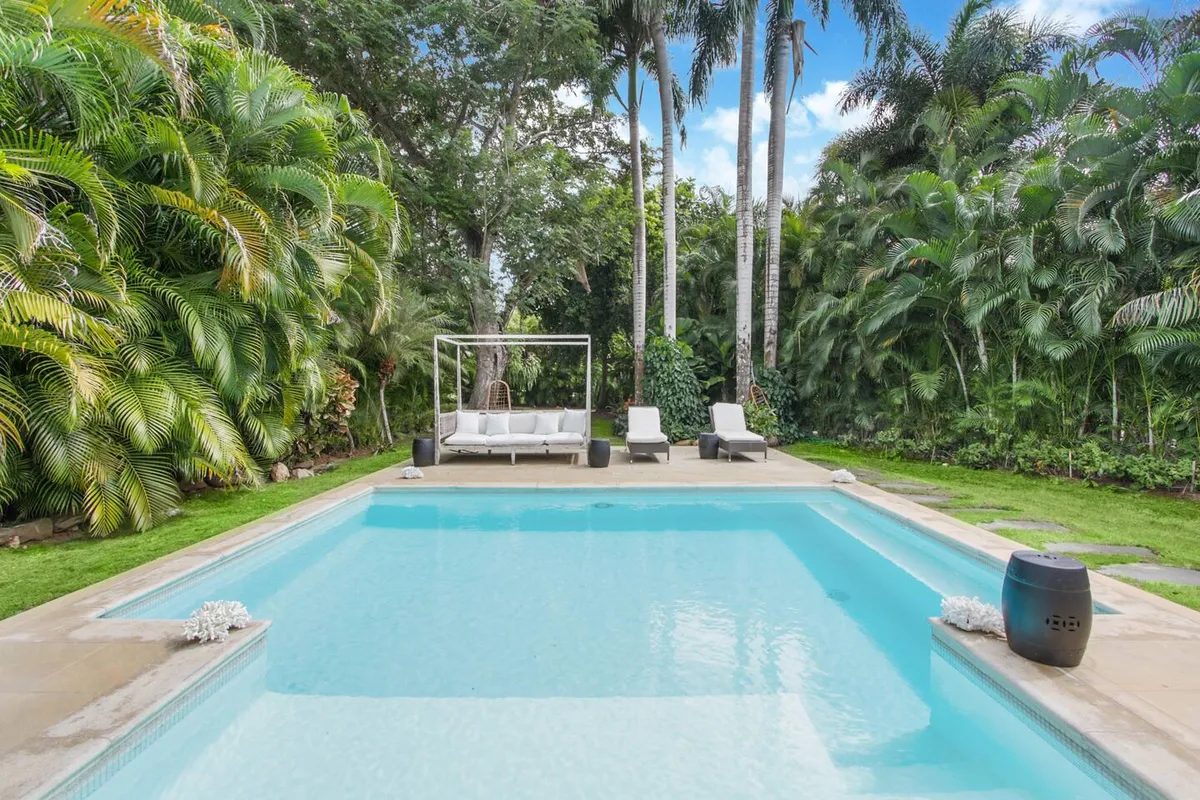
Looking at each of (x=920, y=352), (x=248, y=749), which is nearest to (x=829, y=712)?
(x=248, y=749)

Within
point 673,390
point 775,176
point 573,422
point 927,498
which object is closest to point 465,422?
point 573,422

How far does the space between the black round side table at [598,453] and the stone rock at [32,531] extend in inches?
282

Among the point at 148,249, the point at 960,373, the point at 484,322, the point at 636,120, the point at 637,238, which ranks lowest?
the point at 960,373

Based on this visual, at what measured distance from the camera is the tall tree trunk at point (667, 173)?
46.8 ft

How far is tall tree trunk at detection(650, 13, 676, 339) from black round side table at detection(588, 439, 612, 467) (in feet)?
16.1

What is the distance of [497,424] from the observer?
11.8 metres

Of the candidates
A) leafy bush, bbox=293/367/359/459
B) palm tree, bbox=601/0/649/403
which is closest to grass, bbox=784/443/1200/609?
palm tree, bbox=601/0/649/403

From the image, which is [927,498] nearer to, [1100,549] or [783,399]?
[1100,549]

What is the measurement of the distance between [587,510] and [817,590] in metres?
3.42

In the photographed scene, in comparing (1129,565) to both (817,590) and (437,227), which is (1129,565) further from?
(437,227)

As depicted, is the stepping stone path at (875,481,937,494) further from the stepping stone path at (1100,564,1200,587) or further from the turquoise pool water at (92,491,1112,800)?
the stepping stone path at (1100,564,1200,587)

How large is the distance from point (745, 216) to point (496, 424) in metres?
7.49

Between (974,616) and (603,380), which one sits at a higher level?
(603,380)

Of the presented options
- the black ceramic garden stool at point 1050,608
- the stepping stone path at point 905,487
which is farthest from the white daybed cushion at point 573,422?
the black ceramic garden stool at point 1050,608
